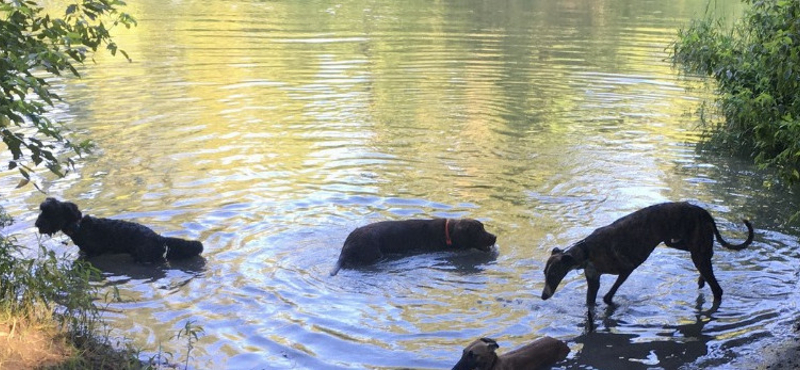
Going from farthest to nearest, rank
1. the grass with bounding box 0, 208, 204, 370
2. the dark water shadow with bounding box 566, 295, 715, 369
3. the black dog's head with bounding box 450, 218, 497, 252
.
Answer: the black dog's head with bounding box 450, 218, 497, 252
the dark water shadow with bounding box 566, 295, 715, 369
the grass with bounding box 0, 208, 204, 370

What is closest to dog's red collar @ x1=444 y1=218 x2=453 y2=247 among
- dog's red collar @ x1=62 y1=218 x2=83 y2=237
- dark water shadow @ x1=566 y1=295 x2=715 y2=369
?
dark water shadow @ x1=566 y1=295 x2=715 y2=369

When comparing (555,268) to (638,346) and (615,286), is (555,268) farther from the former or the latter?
(638,346)

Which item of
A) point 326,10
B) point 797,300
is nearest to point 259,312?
point 797,300

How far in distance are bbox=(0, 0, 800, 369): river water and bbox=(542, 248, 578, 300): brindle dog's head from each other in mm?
295

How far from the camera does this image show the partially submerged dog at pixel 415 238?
8.77m

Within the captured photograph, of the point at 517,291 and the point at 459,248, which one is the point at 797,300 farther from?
the point at 459,248

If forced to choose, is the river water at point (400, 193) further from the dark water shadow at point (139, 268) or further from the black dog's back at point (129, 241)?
the black dog's back at point (129, 241)

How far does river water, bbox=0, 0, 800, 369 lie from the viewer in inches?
283

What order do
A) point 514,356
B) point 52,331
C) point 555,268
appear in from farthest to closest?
point 555,268 < point 514,356 < point 52,331

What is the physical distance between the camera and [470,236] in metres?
9.02

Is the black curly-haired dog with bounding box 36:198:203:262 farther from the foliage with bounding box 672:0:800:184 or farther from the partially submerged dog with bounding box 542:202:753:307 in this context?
the foliage with bounding box 672:0:800:184

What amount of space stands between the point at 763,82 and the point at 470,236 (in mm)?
4100

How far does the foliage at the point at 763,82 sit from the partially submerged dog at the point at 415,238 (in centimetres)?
310

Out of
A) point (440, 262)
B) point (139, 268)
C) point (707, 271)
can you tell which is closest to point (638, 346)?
point (707, 271)
